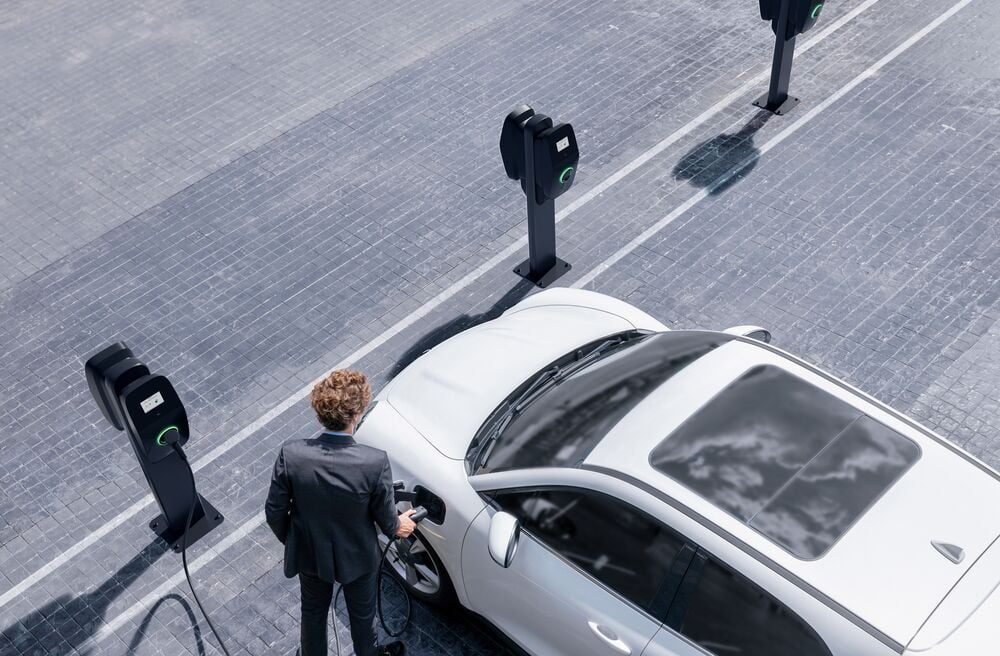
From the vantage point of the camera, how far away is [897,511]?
14.6 ft

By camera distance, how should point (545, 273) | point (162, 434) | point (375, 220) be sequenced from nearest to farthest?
point (162, 434)
point (545, 273)
point (375, 220)

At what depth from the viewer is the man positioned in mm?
4727

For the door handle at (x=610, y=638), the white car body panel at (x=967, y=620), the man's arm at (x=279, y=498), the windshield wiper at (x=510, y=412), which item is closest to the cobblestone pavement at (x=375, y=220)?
the windshield wiper at (x=510, y=412)

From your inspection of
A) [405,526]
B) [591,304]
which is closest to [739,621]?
[405,526]

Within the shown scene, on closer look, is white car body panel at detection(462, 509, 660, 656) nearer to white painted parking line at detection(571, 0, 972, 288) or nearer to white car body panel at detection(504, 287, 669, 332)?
white car body panel at detection(504, 287, 669, 332)

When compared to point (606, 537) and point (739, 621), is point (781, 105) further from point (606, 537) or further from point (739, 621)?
point (739, 621)

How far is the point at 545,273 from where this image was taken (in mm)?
8266

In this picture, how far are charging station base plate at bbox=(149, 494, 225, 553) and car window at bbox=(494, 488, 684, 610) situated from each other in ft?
8.07

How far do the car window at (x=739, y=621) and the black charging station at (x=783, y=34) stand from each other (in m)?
6.31

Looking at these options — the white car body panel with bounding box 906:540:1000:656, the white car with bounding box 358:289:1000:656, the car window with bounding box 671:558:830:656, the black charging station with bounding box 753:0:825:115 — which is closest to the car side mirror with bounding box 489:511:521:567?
the white car with bounding box 358:289:1000:656

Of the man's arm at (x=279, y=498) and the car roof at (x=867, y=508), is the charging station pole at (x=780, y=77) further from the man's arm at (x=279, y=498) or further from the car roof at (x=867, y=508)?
the man's arm at (x=279, y=498)

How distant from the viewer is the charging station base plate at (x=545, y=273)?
8.20 m

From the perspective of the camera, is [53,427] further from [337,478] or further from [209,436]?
[337,478]

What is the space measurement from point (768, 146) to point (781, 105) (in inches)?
25.9
